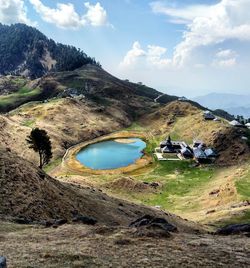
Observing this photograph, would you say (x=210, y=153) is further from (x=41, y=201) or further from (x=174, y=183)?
(x=41, y=201)

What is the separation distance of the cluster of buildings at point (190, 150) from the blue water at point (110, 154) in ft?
31.9

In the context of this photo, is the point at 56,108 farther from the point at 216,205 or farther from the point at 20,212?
the point at 20,212

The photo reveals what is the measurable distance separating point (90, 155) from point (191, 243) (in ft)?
387

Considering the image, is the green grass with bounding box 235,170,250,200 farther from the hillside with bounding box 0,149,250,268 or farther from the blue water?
the blue water

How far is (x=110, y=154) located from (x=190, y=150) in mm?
29027

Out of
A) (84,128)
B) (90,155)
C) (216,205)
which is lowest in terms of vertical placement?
(216,205)

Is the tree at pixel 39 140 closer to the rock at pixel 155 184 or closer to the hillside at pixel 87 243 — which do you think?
the rock at pixel 155 184

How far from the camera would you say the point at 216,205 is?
83562mm

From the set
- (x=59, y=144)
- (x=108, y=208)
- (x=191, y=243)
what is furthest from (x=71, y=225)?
(x=59, y=144)

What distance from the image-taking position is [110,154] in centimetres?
14825

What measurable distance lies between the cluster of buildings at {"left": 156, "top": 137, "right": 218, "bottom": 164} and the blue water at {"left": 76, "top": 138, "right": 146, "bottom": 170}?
9.73 m

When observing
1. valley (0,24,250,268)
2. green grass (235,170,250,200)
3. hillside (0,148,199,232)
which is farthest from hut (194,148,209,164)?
hillside (0,148,199,232)

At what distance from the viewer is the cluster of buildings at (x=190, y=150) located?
132312 mm

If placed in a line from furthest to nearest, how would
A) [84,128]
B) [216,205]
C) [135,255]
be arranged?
1. [84,128]
2. [216,205]
3. [135,255]
